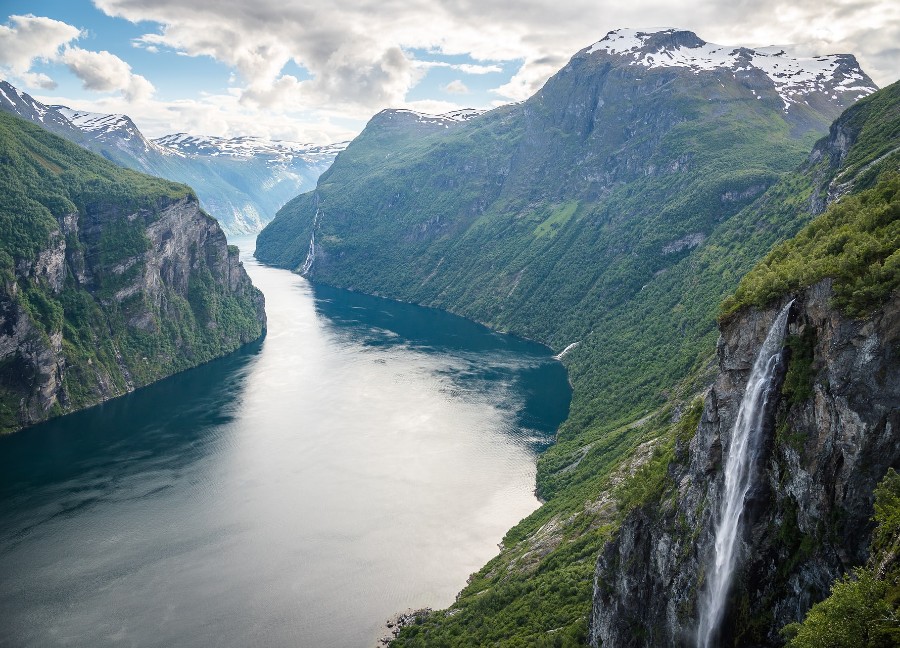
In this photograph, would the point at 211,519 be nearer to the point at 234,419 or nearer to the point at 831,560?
the point at 234,419

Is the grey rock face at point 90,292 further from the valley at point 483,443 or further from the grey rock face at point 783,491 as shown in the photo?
the grey rock face at point 783,491

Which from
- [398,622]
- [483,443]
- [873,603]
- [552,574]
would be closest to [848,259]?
[873,603]

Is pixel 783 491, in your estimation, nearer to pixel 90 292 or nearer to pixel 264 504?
pixel 264 504

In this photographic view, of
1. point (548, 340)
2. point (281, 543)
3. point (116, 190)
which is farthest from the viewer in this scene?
point (548, 340)

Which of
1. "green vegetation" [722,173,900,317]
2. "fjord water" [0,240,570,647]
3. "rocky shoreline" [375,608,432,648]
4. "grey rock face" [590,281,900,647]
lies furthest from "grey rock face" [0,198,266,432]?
"green vegetation" [722,173,900,317]

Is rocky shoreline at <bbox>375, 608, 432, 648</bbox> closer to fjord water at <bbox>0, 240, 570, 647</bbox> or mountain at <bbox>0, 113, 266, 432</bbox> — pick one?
fjord water at <bbox>0, 240, 570, 647</bbox>

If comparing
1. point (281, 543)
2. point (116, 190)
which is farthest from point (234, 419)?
point (116, 190)
